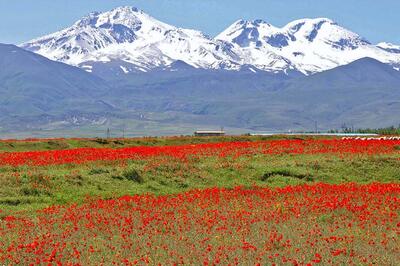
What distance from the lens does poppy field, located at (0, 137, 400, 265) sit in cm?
1961

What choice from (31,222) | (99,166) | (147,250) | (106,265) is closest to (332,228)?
(147,250)

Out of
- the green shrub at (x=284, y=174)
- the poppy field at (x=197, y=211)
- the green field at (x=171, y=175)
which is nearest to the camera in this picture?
the poppy field at (x=197, y=211)

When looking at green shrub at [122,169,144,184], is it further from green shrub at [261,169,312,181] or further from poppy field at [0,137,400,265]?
Result: green shrub at [261,169,312,181]

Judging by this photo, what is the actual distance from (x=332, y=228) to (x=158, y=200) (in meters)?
9.85

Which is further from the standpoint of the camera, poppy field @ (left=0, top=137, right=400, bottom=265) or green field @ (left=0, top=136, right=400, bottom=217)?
green field @ (left=0, top=136, right=400, bottom=217)

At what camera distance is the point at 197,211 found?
26.4 meters

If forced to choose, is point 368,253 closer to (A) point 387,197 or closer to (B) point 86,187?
(A) point 387,197

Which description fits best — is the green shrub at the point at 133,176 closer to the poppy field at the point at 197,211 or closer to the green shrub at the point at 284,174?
the poppy field at the point at 197,211

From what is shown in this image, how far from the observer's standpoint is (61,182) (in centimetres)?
3512

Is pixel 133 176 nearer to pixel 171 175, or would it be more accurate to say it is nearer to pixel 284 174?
pixel 171 175

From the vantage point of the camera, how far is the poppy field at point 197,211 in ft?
64.3

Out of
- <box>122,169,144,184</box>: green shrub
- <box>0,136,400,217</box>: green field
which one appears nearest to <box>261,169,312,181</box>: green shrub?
<box>0,136,400,217</box>: green field

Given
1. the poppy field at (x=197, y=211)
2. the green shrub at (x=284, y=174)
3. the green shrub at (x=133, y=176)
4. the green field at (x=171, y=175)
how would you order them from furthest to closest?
the green shrub at (x=284, y=174), the green shrub at (x=133, y=176), the green field at (x=171, y=175), the poppy field at (x=197, y=211)

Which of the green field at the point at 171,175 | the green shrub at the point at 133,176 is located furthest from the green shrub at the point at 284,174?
the green shrub at the point at 133,176
